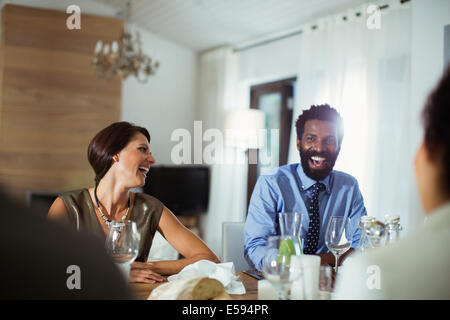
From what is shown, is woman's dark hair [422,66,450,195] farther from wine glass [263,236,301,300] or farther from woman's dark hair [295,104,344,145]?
woman's dark hair [295,104,344,145]

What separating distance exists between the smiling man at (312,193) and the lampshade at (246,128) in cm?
221

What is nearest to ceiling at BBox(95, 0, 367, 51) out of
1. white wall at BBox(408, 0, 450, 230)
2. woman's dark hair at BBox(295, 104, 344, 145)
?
white wall at BBox(408, 0, 450, 230)

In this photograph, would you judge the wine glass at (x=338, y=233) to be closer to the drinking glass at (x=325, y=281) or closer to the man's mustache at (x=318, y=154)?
the drinking glass at (x=325, y=281)

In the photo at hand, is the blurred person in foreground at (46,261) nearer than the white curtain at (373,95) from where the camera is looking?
Yes

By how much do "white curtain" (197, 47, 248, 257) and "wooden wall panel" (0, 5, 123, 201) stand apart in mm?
1424

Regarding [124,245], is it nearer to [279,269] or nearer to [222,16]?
[279,269]

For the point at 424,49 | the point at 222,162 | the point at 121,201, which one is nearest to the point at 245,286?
the point at 121,201

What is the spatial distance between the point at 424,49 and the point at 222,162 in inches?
109

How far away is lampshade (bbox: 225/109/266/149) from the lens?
14.3ft

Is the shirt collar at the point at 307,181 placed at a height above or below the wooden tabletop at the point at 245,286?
above

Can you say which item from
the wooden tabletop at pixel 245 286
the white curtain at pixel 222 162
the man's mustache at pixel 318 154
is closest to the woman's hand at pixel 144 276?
the wooden tabletop at pixel 245 286

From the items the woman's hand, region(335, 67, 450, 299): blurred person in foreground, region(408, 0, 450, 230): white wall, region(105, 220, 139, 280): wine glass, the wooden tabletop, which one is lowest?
the wooden tabletop

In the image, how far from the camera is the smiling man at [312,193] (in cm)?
192

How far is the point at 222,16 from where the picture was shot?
436 cm
